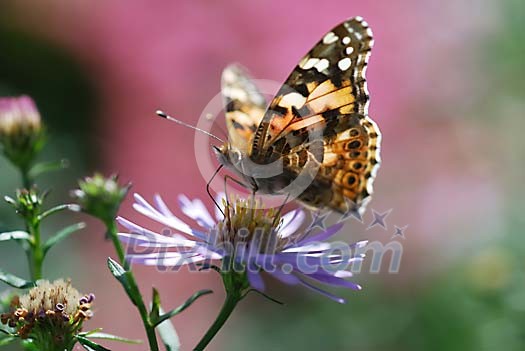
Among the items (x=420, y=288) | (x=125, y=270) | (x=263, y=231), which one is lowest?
(x=125, y=270)

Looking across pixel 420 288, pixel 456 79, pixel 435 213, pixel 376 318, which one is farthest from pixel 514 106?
pixel 376 318

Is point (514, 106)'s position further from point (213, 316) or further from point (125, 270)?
point (125, 270)

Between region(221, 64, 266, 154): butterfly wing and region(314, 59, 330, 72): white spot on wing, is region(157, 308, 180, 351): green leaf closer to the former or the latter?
region(221, 64, 266, 154): butterfly wing

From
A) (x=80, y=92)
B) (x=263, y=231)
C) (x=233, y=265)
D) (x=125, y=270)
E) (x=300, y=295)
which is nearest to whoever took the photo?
(x=125, y=270)

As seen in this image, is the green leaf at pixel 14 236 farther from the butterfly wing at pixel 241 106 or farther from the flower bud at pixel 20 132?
the butterfly wing at pixel 241 106

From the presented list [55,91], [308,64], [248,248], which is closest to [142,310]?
[248,248]
